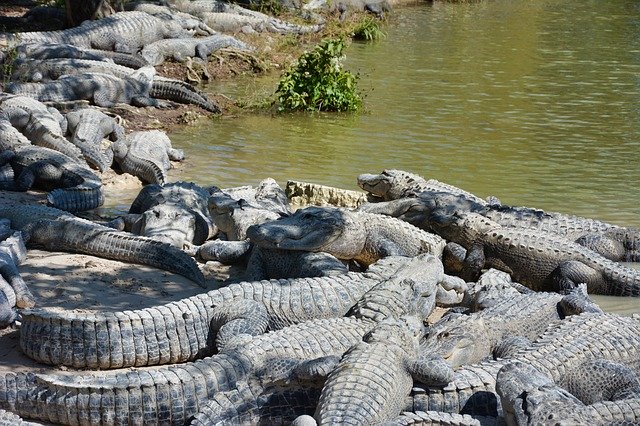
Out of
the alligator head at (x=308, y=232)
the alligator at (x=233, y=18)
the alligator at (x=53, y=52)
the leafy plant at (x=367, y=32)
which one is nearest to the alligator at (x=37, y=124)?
the alligator at (x=53, y=52)

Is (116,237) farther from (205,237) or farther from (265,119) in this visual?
(265,119)

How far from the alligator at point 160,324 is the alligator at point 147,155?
13.3ft

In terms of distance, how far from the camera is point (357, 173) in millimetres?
10727

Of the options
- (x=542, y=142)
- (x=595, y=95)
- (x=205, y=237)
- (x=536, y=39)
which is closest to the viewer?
(x=205, y=237)

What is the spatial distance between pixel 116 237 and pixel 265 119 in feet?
20.8

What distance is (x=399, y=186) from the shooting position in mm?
9211

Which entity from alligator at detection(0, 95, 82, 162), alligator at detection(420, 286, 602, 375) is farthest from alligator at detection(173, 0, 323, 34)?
alligator at detection(420, 286, 602, 375)

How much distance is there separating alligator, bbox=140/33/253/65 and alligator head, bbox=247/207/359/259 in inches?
377

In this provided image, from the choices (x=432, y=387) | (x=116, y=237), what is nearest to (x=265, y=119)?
(x=116, y=237)

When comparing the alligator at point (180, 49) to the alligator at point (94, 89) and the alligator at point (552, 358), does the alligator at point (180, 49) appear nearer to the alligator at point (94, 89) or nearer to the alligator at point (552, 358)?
the alligator at point (94, 89)

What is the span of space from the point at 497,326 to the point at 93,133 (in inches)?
252

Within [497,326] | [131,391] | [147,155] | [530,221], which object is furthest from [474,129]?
[131,391]

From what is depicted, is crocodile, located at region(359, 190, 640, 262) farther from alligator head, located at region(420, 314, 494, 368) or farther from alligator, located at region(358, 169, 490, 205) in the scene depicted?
alligator head, located at region(420, 314, 494, 368)

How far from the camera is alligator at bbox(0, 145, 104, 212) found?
8672 millimetres
